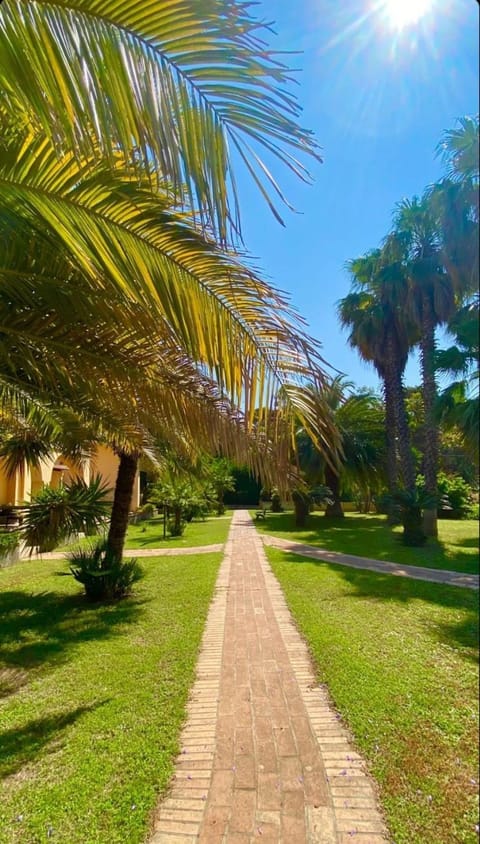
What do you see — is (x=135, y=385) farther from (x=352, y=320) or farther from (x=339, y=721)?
(x=339, y=721)

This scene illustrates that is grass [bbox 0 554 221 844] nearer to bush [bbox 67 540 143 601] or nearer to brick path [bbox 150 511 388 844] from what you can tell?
brick path [bbox 150 511 388 844]

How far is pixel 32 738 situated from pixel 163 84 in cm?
443

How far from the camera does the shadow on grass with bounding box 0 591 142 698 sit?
4945 mm

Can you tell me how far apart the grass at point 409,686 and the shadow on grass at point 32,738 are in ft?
7.65

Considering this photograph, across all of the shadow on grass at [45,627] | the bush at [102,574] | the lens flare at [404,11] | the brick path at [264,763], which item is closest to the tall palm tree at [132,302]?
the lens flare at [404,11]

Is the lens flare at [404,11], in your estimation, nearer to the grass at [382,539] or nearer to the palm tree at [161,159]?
the palm tree at [161,159]

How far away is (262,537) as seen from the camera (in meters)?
16.3

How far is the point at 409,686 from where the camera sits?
313 centimetres

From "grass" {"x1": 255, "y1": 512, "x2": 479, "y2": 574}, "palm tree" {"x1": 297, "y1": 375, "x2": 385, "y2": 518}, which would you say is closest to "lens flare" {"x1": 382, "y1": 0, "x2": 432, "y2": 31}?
"grass" {"x1": 255, "y1": 512, "x2": 479, "y2": 574}

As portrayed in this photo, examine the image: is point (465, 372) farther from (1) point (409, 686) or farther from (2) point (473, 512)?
(1) point (409, 686)

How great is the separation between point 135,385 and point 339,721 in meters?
3.09

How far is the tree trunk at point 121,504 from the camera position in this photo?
7.96 metres

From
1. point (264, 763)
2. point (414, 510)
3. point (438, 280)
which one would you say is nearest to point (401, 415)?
point (414, 510)

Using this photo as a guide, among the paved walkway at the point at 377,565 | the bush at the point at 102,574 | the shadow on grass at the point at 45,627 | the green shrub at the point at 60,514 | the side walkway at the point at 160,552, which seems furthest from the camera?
the side walkway at the point at 160,552
